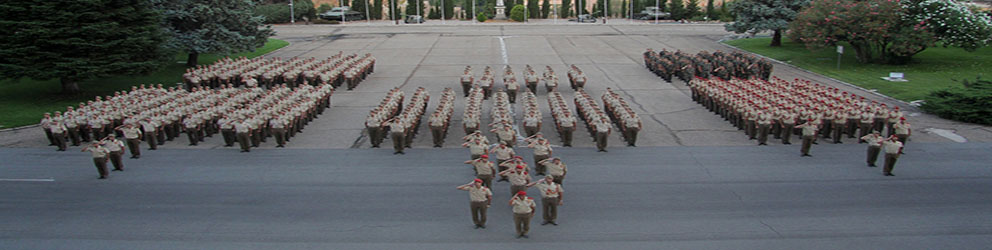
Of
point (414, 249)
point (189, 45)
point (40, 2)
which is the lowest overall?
point (414, 249)

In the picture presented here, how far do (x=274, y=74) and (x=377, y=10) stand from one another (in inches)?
1809

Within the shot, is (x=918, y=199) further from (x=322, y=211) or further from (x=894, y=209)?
(x=322, y=211)

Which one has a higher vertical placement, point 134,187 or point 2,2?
point 2,2

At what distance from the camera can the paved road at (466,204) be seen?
9742 mm

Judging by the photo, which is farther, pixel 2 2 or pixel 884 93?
pixel 884 93

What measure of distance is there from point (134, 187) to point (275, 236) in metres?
4.42

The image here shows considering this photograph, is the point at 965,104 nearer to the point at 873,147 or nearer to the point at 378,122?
the point at 873,147

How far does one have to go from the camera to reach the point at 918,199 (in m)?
11.3

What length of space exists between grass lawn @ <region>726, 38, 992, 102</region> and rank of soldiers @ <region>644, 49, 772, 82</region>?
3.91 metres

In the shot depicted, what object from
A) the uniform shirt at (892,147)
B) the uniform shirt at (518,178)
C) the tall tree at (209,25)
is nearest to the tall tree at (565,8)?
the tall tree at (209,25)

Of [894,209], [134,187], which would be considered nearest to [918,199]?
[894,209]

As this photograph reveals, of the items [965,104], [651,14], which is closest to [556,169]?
[965,104]

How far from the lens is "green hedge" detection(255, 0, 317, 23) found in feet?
202

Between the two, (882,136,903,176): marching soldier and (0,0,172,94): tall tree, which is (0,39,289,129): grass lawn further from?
(882,136,903,176): marching soldier
